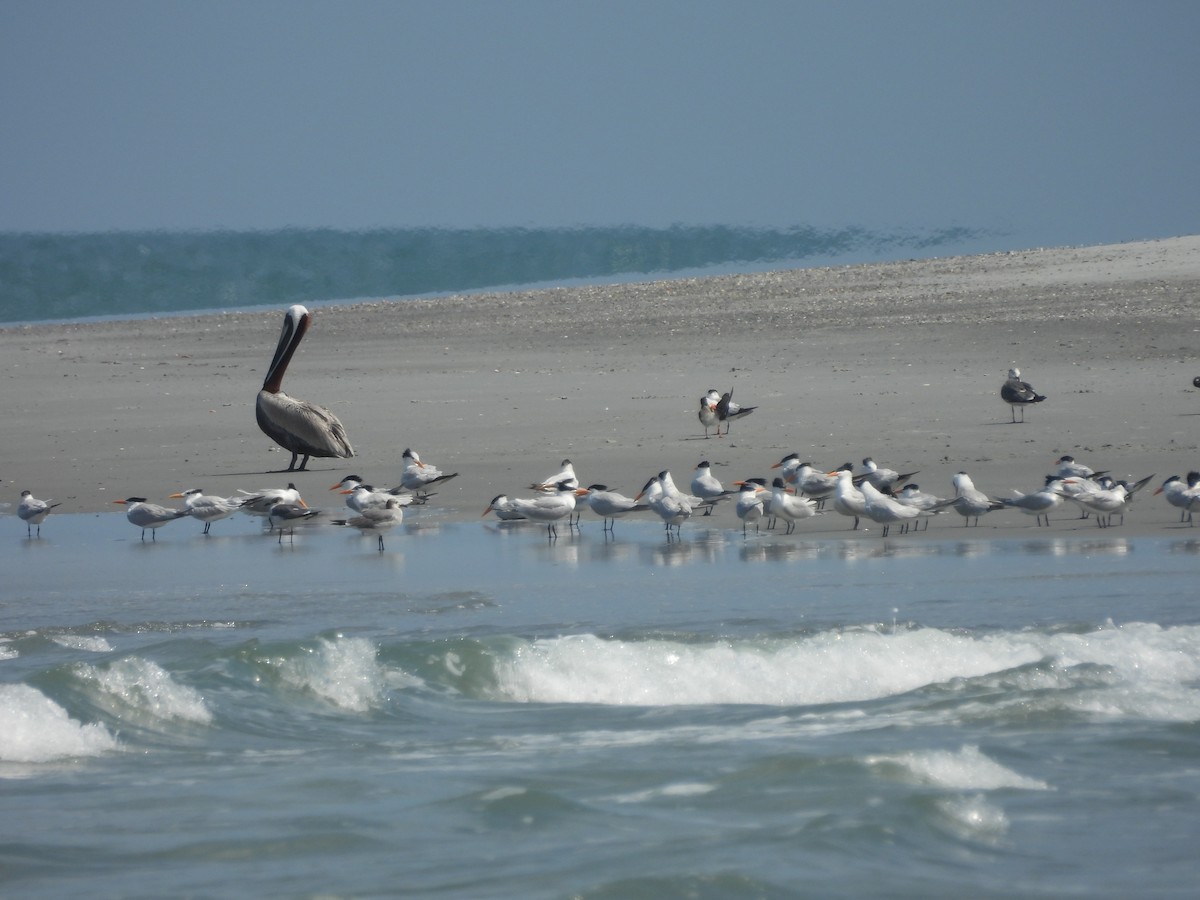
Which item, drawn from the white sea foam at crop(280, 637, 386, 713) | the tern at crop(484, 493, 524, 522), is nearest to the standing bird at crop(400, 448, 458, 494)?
the tern at crop(484, 493, 524, 522)

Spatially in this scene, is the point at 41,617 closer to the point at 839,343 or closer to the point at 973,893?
the point at 973,893

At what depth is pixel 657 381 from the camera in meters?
21.1

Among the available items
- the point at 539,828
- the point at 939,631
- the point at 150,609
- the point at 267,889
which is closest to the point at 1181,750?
the point at 939,631

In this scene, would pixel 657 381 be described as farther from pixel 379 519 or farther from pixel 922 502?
pixel 922 502

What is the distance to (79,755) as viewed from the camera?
8141mm

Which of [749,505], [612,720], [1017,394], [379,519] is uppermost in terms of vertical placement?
[1017,394]

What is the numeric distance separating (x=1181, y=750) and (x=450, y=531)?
6.94 metres

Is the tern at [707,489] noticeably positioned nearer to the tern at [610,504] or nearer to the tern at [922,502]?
the tern at [610,504]

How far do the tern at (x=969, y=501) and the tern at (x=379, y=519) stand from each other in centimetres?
424

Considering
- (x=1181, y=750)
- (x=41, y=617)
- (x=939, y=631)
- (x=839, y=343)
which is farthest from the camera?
(x=839, y=343)

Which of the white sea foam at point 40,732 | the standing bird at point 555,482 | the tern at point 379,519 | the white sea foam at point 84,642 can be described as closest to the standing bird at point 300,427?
the standing bird at point 555,482

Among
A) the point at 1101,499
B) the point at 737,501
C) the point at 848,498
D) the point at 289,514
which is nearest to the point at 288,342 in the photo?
the point at 289,514

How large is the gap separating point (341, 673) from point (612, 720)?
1.59 meters

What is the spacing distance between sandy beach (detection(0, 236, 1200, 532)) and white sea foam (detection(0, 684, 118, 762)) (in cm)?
568
